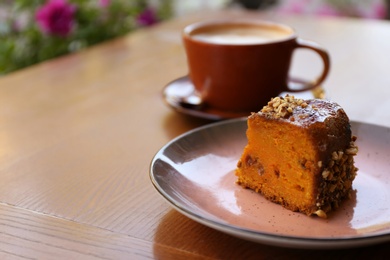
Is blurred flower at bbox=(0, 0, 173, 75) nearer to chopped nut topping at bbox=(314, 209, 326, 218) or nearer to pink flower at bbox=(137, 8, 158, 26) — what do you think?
pink flower at bbox=(137, 8, 158, 26)

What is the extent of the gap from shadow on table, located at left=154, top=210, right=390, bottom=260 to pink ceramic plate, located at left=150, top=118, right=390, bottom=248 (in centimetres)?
2

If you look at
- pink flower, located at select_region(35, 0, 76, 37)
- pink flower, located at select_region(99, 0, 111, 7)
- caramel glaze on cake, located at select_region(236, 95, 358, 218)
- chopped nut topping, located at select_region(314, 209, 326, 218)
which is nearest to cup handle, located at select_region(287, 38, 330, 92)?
caramel glaze on cake, located at select_region(236, 95, 358, 218)

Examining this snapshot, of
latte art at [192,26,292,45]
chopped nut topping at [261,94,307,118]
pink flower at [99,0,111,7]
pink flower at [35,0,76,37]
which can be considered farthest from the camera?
pink flower at [99,0,111,7]

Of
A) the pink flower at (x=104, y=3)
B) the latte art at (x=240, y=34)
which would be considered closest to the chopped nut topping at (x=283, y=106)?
the latte art at (x=240, y=34)

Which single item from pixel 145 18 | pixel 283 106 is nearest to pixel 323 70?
pixel 283 106

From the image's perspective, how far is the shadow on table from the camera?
61 cm

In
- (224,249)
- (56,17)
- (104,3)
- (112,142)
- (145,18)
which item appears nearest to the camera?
(224,249)

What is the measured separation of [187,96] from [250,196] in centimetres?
40

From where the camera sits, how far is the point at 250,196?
2.29ft

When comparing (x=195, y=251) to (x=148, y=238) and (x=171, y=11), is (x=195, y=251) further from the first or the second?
(x=171, y=11)

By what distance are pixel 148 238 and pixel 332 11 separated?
250 cm

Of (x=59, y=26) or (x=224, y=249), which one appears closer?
(x=224, y=249)

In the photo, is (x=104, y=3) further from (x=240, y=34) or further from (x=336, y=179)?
(x=336, y=179)

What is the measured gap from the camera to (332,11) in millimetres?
2916
